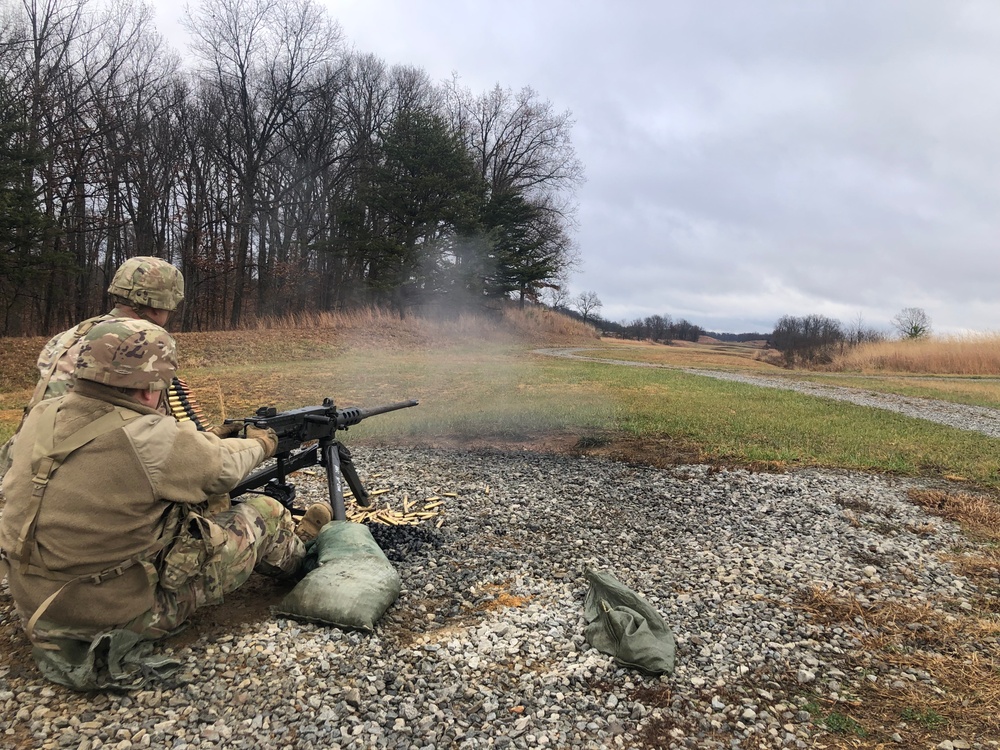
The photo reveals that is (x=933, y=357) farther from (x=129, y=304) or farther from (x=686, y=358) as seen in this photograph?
(x=129, y=304)

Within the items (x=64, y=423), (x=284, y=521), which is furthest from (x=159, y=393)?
(x=284, y=521)

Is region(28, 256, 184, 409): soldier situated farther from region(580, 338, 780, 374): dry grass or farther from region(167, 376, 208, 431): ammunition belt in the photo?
region(580, 338, 780, 374): dry grass

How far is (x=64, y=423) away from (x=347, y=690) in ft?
5.43

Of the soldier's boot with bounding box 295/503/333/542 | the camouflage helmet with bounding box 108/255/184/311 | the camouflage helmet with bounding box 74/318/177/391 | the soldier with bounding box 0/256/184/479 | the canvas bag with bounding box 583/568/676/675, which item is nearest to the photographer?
the camouflage helmet with bounding box 74/318/177/391

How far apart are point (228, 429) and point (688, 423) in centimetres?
756

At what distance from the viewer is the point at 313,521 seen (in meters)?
3.96

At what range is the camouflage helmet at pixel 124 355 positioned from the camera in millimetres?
2350

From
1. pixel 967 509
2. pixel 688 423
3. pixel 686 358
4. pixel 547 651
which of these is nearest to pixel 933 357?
pixel 686 358

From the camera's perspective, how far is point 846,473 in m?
6.82

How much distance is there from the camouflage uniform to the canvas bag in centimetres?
206

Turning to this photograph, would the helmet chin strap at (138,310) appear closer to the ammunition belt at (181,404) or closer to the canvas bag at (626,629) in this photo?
the ammunition belt at (181,404)

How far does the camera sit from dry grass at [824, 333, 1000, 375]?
22906 millimetres

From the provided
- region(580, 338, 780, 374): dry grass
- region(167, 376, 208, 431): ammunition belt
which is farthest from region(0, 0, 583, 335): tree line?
region(167, 376, 208, 431): ammunition belt

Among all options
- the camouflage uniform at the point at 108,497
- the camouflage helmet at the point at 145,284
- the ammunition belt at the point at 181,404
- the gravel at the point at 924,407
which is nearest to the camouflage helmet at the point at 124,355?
the camouflage uniform at the point at 108,497
